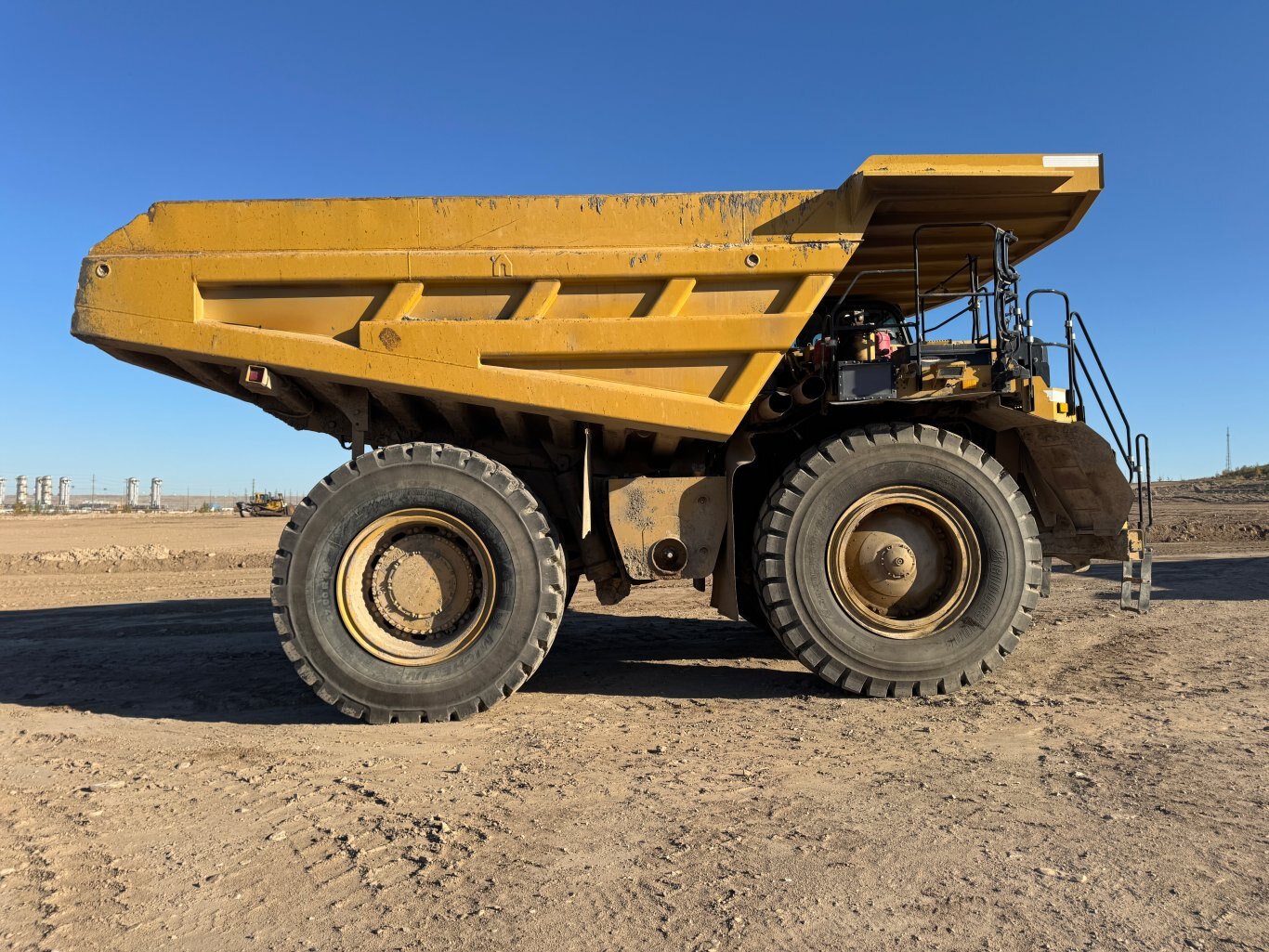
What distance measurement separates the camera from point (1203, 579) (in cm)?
905

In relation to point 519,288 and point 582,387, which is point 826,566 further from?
point 519,288

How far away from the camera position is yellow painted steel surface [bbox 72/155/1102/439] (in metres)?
4.04

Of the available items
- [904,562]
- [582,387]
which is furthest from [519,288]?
[904,562]

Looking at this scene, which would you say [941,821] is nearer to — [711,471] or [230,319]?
[711,471]

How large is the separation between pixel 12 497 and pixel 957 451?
3416 inches

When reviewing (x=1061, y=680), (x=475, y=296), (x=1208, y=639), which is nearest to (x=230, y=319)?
(x=475, y=296)

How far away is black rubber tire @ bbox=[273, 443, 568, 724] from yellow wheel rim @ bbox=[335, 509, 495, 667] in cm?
6

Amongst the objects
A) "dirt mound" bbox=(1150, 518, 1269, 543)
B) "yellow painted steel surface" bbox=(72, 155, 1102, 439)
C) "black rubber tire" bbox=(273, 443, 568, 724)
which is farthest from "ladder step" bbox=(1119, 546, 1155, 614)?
"dirt mound" bbox=(1150, 518, 1269, 543)

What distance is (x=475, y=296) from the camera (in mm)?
4125

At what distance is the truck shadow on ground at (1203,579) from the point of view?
24.9 ft

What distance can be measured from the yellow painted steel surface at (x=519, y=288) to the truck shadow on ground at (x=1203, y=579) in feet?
13.2

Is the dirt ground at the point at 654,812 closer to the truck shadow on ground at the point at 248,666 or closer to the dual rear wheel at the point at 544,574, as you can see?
the truck shadow on ground at the point at 248,666

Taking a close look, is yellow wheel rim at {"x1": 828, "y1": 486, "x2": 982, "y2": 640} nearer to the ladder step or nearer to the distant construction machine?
the ladder step

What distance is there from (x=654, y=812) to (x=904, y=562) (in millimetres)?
2255
